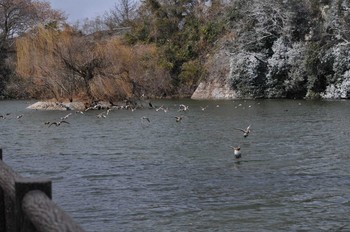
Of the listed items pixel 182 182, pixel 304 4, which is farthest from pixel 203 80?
pixel 182 182

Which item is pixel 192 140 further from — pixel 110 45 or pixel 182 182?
pixel 110 45

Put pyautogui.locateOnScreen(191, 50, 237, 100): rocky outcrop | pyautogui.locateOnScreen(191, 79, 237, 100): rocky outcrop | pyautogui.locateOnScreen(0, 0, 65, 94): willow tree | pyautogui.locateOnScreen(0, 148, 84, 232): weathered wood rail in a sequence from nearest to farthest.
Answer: pyautogui.locateOnScreen(0, 148, 84, 232): weathered wood rail
pyautogui.locateOnScreen(191, 50, 237, 100): rocky outcrop
pyautogui.locateOnScreen(191, 79, 237, 100): rocky outcrop
pyautogui.locateOnScreen(0, 0, 65, 94): willow tree

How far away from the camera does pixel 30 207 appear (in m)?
3.13

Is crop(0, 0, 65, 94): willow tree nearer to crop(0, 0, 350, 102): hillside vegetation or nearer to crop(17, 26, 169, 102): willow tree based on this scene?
crop(0, 0, 350, 102): hillside vegetation

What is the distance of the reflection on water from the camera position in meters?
10.1

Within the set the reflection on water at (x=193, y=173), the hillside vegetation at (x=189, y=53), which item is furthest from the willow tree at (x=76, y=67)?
the reflection on water at (x=193, y=173)

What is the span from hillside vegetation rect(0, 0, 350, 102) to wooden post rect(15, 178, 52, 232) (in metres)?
37.9

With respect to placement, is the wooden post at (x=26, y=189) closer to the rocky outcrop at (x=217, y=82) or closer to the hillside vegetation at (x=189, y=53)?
the hillside vegetation at (x=189, y=53)

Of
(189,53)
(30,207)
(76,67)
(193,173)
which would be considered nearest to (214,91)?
(189,53)

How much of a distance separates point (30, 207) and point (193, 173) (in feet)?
36.9

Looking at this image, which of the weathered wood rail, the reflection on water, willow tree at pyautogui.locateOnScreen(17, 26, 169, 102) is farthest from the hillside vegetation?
the weathered wood rail

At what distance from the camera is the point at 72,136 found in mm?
23656

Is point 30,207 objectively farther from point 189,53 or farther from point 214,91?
point 189,53

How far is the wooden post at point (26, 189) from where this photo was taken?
10.5 feet
